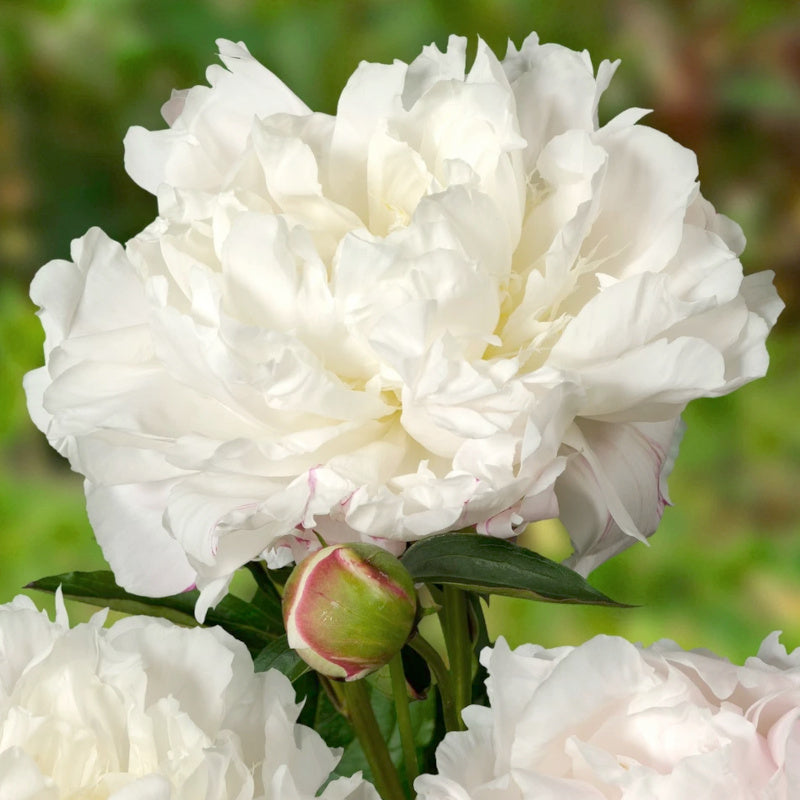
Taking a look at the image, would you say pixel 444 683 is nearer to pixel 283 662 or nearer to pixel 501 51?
pixel 283 662

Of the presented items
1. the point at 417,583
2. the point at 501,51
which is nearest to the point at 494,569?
the point at 417,583

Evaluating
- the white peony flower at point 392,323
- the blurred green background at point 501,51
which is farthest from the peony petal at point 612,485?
the blurred green background at point 501,51

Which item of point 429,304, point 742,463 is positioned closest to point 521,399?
point 429,304

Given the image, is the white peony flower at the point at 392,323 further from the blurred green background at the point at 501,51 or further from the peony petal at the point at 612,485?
the blurred green background at the point at 501,51

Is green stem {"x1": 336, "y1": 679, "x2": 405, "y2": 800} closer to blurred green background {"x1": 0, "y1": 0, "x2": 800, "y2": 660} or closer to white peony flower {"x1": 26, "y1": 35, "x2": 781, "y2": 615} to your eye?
white peony flower {"x1": 26, "y1": 35, "x2": 781, "y2": 615}

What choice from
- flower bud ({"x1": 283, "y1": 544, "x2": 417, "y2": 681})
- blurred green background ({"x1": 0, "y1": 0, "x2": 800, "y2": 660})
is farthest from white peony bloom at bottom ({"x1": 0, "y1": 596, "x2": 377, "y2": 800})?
blurred green background ({"x1": 0, "y1": 0, "x2": 800, "y2": 660})
